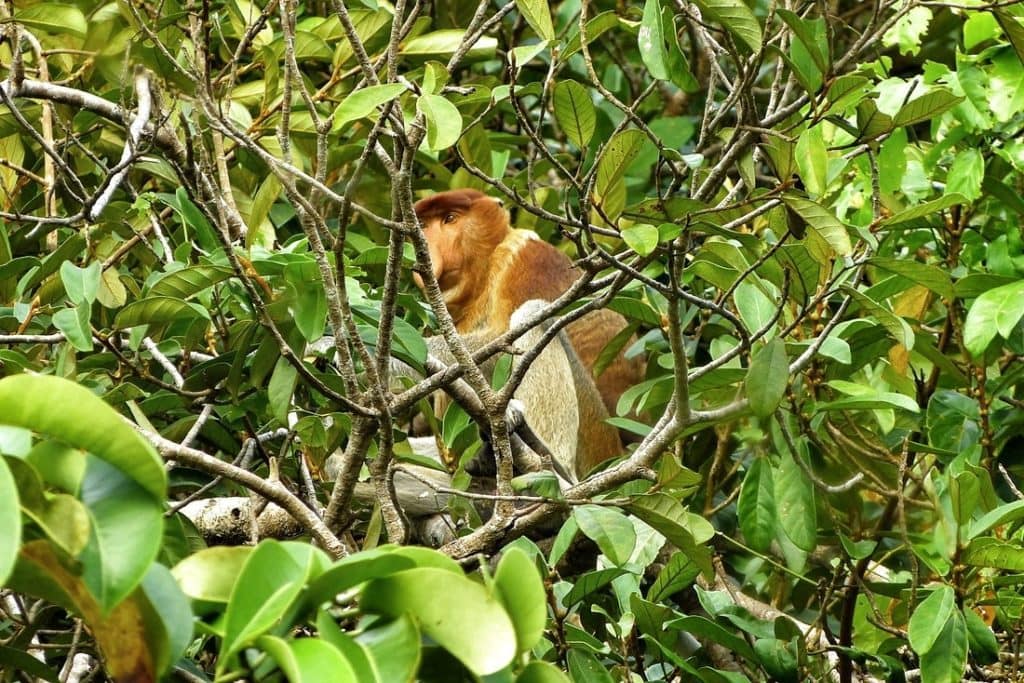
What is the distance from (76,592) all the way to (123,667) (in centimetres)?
8

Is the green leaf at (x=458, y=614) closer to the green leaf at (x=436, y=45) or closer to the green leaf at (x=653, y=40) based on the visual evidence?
the green leaf at (x=653, y=40)

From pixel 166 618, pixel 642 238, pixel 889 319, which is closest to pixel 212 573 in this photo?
pixel 166 618

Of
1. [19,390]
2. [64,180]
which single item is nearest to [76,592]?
[19,390]

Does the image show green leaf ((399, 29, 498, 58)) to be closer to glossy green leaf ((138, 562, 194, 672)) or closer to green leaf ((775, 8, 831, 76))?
green leaf ((775, 8, 831, 76))

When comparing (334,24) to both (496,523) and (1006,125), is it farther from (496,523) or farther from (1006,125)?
(496,523)

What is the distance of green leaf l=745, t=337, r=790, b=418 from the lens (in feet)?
5.97

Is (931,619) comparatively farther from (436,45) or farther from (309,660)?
(436,45)

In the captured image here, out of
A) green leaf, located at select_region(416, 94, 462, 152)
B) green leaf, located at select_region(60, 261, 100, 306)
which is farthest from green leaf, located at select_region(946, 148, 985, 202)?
green leaf, located at select_region(60, 261, 100, 306)

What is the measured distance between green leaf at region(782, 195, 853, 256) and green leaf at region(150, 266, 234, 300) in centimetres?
97

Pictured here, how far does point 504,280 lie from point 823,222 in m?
2.74

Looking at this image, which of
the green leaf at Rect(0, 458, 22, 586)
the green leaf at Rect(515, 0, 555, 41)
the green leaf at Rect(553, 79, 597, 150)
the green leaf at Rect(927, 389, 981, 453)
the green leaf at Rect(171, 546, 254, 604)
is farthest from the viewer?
the green leaf at Rect(927, 389, 981, 453)

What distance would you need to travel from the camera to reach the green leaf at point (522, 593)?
1.14m

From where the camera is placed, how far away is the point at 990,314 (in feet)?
9.17

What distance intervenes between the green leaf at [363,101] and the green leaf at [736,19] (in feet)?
1.81
